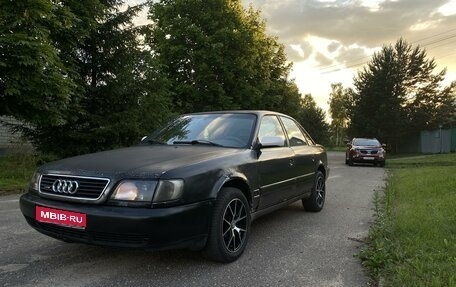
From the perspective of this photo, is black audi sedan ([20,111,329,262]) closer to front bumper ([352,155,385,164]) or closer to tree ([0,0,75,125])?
tree ([0,0,75,125])

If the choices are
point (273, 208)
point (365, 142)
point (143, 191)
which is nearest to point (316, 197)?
point (273, 208)

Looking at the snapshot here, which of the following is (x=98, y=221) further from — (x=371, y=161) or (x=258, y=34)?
(x=258, y=34)

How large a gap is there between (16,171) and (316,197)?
26.8 feet

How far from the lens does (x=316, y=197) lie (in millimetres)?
7082

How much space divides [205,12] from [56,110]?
1561 cm

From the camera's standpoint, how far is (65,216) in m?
3.71

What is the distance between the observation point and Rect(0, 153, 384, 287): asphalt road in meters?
3.81

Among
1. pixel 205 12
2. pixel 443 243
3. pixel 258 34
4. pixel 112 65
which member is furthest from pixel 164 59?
pixel 443 243

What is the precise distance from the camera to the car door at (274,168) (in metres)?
5.10

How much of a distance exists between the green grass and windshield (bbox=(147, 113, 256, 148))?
18.0 feet

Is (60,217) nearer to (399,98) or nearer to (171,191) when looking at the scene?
(171,191)

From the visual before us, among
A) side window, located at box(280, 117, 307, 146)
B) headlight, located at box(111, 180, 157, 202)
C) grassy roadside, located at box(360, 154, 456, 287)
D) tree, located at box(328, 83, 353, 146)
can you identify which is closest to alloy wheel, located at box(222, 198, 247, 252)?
headlight, located at box(111, 180, 157, 202)

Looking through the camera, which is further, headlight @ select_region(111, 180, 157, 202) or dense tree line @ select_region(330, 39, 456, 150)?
dense tree line @ select_region(330, 39, 456, 150)

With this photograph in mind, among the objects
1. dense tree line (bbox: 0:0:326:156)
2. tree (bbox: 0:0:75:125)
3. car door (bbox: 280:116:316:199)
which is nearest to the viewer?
car door (bbox: 280:116:316:199)
